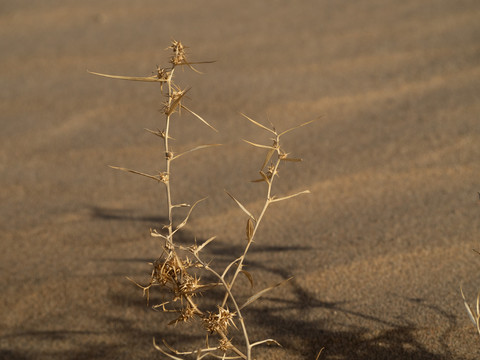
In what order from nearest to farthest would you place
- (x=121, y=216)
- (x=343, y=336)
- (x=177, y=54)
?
(x=177, y=54) → (x=343, y=336) → (x=121, y=216)

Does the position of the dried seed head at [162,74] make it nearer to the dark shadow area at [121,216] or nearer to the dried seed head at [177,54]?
the dried seed head at [177,54]

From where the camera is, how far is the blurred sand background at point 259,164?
4.10ft

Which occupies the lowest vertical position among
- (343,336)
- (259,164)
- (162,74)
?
(343,336)

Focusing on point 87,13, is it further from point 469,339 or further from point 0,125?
point 469,339

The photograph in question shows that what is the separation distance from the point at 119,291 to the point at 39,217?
51 centimetres

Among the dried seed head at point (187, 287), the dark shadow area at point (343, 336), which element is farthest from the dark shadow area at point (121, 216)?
the dried seed head at point (187, 287)

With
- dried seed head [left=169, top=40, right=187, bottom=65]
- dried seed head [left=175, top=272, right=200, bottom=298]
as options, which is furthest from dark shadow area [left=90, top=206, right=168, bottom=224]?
dried seed head [left=169, top=40, right=187, bottom=65]

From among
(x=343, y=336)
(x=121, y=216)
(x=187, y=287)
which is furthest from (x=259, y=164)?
(x=187, y=287)

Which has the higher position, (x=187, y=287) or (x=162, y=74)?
(x=162, y=74)

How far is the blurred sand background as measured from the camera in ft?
4.10

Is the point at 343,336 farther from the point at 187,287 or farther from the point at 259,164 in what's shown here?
the point at 259,164

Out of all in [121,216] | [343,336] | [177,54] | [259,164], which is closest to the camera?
[177,54]

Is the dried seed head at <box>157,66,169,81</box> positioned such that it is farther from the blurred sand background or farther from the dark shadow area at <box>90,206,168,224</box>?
the dark shadow area at <box>90,206,168,224</box>

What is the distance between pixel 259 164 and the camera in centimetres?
201
